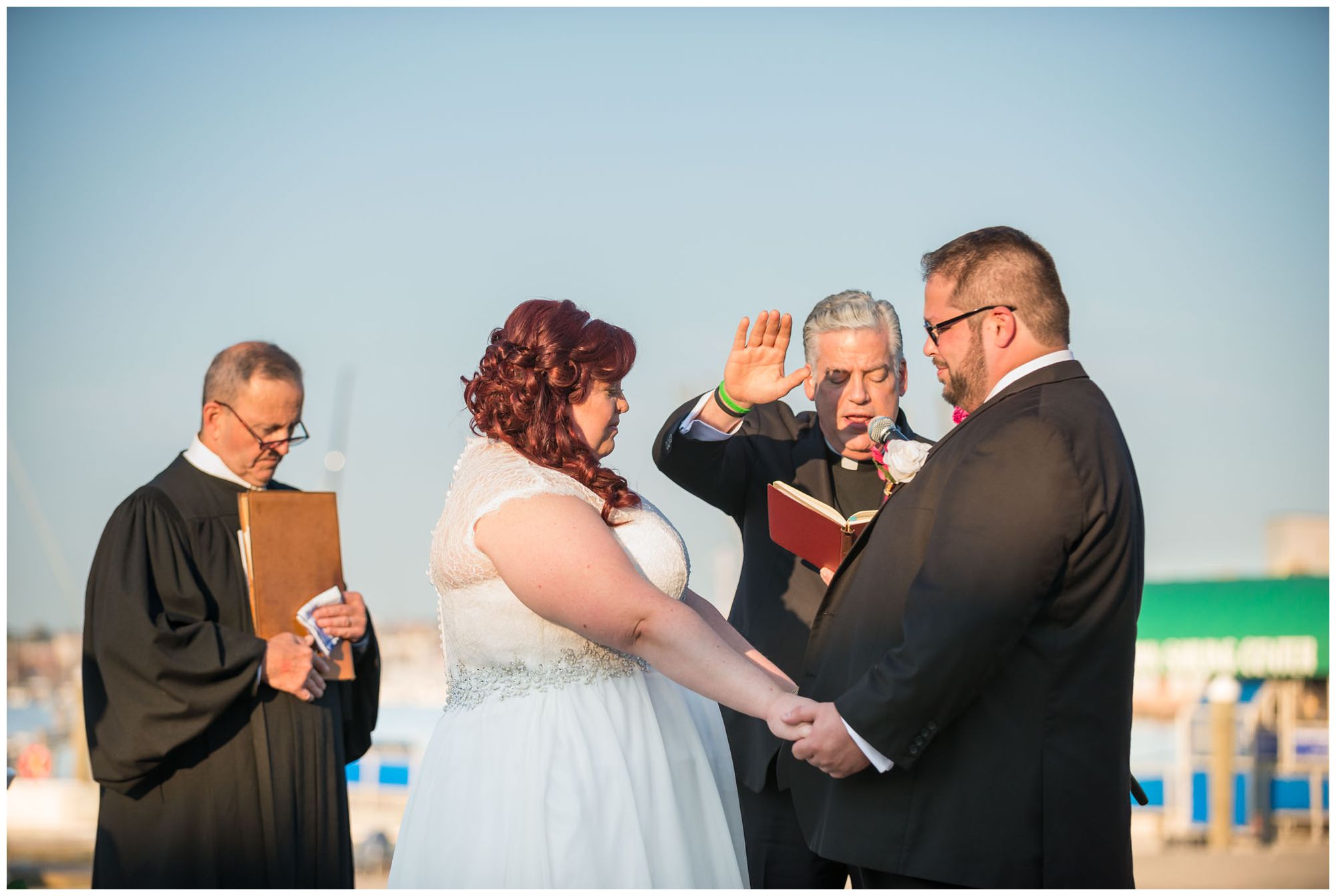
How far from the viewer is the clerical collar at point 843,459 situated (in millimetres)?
4582

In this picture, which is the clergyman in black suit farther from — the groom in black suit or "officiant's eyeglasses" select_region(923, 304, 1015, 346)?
the groom in black suit

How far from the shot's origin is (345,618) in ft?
16.5

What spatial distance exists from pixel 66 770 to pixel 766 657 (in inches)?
895

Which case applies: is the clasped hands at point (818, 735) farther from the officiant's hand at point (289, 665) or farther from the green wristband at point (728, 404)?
the officiant's hand at point (289, 665)

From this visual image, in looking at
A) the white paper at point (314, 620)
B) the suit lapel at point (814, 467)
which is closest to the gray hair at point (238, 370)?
the white paper at point (314, 620)

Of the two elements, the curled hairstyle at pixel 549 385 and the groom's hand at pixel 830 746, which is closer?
the groom's hand at pixel 830 746

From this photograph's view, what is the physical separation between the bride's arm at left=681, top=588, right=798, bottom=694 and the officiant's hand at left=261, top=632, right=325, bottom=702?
1.67 metres

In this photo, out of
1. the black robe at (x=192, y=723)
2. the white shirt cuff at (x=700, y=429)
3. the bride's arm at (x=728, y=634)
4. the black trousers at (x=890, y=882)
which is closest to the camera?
the black trousers at (x=890, y=882)

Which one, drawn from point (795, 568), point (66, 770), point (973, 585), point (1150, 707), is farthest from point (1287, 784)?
point (66, 770)

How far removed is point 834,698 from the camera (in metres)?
3.34

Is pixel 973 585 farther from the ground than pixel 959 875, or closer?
farther from the ground

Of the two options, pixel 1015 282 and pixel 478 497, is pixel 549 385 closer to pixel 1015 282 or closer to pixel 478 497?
pixel 478 497

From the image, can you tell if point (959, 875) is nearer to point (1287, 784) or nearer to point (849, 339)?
point (849, 339)

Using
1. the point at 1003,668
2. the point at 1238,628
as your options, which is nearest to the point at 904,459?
the point at 1003,668
